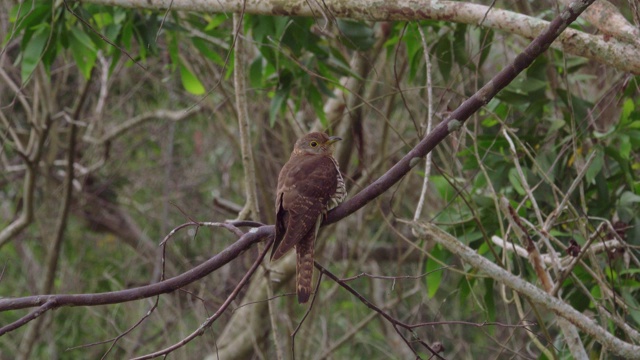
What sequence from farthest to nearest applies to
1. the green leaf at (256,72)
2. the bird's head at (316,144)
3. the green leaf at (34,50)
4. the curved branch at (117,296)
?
1. the green leaf at (256,72)
2. the green leaf at (34,50)
3. the bird's head at (316,144)
4. the curved branch at (117,296)

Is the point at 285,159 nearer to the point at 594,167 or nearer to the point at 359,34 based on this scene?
the point at 359,34

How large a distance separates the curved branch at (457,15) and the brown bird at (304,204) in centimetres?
74

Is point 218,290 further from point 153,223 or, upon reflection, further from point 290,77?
point 290,77

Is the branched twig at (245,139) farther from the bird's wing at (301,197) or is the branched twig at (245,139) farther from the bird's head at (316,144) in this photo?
the bird's wing at (301,197)

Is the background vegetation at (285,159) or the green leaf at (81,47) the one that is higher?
the green leaf at (81,47)

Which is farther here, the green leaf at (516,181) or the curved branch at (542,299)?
the green leaf at (516,181)

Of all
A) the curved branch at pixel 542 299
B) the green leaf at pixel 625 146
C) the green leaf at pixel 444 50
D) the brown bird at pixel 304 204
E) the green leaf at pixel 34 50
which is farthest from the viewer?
the green leaf at pixel 444 50

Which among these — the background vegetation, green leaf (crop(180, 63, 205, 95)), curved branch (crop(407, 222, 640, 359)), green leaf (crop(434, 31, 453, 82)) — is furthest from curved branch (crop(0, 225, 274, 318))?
green leaf (crop(180, 63, 205, 95))

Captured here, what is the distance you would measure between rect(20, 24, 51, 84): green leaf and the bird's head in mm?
1549

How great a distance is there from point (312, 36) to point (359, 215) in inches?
134

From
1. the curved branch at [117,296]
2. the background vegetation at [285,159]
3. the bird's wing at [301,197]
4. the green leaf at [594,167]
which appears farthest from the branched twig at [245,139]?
the green leaf at [594,167]

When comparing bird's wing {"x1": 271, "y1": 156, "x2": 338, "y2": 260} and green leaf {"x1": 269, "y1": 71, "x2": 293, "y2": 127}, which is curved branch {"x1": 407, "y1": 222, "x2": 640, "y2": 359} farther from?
green leaf {"x1": 269, "y1": 71, "x2": 293, "y2": 127}

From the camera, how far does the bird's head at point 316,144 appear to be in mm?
4699

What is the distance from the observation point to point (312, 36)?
5.35 meters
